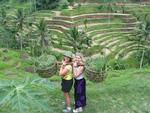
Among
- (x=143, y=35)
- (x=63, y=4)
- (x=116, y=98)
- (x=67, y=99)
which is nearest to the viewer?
(x=67, y=99)

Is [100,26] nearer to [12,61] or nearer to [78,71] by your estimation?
[12,61]

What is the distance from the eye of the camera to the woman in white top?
7879 mm

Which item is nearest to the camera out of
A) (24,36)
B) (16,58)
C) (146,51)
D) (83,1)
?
(16,58)

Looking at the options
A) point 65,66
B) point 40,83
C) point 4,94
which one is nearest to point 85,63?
point 65,66

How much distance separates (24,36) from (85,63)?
47873 mm

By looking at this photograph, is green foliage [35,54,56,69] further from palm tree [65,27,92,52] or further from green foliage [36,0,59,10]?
green foliage [36,0,59,10]

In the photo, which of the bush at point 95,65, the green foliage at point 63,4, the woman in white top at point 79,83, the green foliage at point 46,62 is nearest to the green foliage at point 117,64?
the green foliage at point 63,4

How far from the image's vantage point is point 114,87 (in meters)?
9.70

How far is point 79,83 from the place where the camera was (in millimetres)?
8102

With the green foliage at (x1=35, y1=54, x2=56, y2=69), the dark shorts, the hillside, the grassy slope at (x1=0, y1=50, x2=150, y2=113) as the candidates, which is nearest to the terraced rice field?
the hillside

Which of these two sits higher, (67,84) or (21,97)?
(21,97)

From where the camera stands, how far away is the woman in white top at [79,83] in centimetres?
788

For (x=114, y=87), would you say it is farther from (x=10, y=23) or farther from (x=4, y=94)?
(x=10, y=23)

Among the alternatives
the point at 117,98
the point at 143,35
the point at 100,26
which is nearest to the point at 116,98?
the point at 117,98
